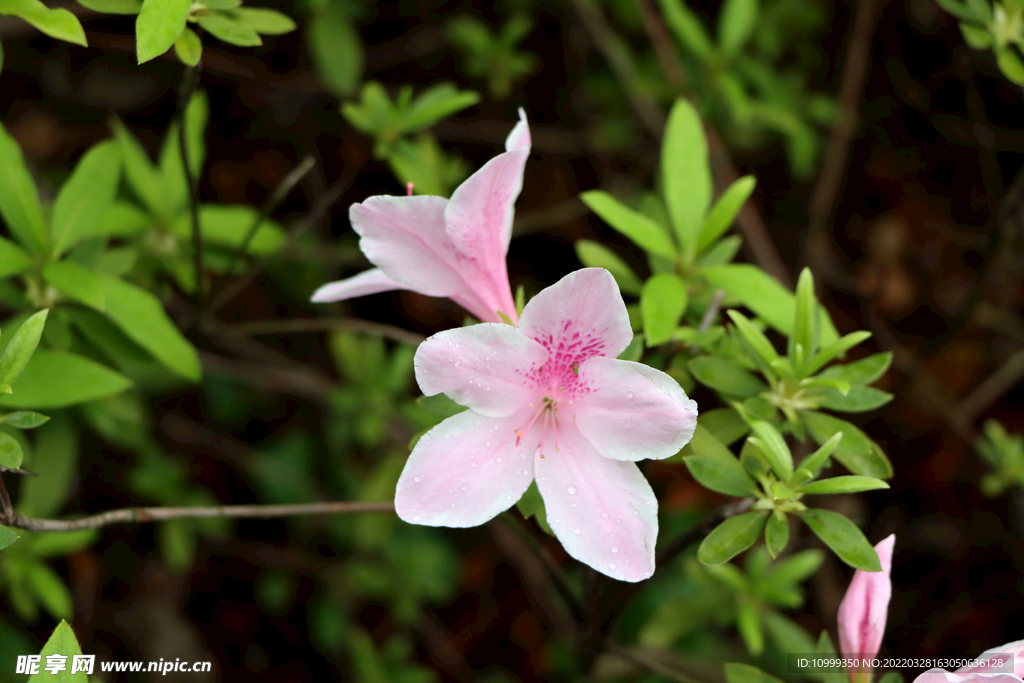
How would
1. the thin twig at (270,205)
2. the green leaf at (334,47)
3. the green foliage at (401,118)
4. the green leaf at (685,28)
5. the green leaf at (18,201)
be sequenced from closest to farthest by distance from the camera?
the green leaf at (18,201)
the thin twig at (270,205)
the green foliage at (401,118)
the green leaf at (685,28)
the green leaf at (334,47)

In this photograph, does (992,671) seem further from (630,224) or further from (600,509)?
(630,224)

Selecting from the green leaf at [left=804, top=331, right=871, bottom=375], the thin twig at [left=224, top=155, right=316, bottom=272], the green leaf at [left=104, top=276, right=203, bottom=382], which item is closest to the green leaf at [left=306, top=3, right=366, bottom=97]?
the thin twig at [left=224, top=155, right=316, bottom=272]

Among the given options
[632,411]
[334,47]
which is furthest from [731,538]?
[334,47]

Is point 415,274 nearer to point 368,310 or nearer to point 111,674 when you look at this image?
point 368,310

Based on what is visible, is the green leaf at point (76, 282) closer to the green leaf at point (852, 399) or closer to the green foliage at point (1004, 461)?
the green leaf at point (852, 399)

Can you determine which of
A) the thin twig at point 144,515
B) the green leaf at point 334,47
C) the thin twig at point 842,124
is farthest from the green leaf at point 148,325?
the thin twig at point 842,124

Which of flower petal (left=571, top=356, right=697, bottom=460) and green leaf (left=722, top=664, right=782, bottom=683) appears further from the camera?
green leaf (left=722, top=664, right=782, bottom=683)

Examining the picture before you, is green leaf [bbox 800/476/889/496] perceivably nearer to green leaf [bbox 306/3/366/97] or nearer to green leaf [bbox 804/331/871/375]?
green leaf [bbox 804/331/871/375]
